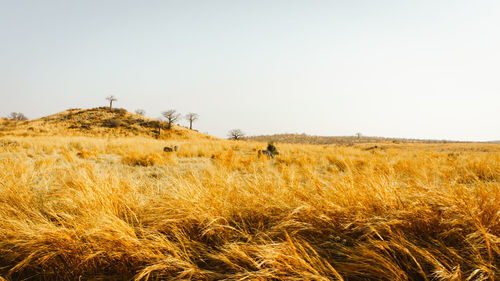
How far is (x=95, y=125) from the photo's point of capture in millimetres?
37500

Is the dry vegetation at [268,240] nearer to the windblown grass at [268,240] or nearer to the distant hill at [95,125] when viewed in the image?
the windblown grass at [268,240]

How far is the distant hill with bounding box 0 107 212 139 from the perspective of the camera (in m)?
33.5

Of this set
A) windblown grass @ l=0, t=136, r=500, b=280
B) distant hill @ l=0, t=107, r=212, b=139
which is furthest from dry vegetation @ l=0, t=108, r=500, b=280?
distant hill @ l=0, t=107, r=212, b=139

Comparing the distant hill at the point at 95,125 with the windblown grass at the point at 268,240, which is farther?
the distant hill at the point at 95,125

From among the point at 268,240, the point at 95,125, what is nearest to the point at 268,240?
the point at 268,240

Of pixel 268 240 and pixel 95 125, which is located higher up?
pixel 95 125

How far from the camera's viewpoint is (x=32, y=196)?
2.20m

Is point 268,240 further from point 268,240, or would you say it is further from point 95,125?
point 95,125

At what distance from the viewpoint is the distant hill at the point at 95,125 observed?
33469mm

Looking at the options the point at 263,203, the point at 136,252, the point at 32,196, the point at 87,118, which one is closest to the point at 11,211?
the point at 32,196

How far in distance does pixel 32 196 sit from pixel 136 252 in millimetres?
1831

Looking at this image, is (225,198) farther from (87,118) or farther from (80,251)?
(87,118)

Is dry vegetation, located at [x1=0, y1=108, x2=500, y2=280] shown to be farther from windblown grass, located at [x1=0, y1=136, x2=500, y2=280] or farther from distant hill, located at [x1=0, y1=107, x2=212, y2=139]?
distant hill, located at [x1=0, y1=107, x2=212, y2=139]

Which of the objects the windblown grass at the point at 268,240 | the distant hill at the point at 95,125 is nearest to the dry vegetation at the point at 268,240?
the windblown grass at the point at 268,240
